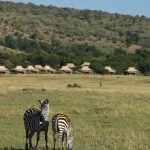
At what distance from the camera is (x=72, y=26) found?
525ft

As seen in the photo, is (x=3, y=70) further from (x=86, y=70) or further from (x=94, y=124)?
(x=94, y=124)

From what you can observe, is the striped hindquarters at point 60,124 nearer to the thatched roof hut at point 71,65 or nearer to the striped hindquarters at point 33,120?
the striped hindquarters at point 33,120

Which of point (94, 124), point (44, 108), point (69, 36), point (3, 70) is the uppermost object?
point (69, 36)

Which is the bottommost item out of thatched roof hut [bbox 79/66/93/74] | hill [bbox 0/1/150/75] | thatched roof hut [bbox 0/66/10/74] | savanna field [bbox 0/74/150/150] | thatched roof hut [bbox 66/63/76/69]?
savanna field [bbox 0/74/150/150]

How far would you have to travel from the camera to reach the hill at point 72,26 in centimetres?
14662

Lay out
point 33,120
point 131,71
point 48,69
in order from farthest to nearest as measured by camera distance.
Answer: point 48,69 → point 131,71 → point 33,120

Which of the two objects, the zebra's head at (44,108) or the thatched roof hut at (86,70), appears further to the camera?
the thatched roof hut at (86,70)

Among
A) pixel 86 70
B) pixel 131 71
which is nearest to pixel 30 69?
pixel 86 70

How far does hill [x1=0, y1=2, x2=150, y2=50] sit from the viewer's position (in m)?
147

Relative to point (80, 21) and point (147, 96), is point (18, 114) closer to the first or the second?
point (147, 96)

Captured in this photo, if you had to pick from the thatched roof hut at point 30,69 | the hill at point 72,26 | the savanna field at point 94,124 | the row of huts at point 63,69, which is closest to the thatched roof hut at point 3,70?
the row of huts at point 63,69

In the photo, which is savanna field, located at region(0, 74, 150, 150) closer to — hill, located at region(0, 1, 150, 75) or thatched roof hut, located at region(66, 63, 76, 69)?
thatched roof hut, located at region(66, 63, 76, 69)

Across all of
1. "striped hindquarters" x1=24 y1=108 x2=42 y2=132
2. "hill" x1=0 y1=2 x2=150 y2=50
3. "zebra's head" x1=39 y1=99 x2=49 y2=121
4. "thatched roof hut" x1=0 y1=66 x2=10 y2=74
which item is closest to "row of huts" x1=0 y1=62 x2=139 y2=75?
"thatched roof hut" x1=0 y1=66 x2=10 y2=74

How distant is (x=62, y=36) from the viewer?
488 feet
